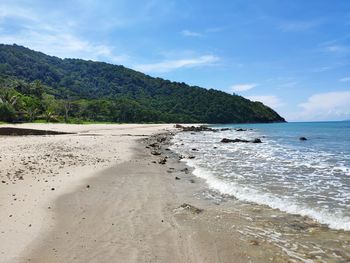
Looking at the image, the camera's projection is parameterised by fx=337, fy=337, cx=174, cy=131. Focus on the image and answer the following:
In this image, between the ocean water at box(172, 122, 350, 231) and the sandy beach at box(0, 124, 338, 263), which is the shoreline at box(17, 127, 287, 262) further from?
the ocean water at box(172, 122, 350, 231)

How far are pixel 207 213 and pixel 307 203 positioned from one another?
4.14 metres

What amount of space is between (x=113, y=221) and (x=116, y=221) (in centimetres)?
9

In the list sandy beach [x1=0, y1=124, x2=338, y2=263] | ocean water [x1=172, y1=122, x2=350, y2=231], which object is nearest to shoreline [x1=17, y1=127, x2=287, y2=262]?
sandy beach [x1=0, y1=124, x2=338, y2=263]

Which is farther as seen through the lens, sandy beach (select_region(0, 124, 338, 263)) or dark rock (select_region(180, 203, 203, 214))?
dark rock (select_region(180, 203, 203, 214))

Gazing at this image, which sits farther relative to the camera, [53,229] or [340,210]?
[340,210]

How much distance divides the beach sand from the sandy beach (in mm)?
20

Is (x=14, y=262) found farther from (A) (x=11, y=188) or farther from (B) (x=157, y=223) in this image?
(A) (x=11, y=188)

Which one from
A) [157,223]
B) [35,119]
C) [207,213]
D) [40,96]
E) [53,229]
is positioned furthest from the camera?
[40,96]

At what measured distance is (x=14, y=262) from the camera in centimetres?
690

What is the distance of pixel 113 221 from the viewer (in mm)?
9922

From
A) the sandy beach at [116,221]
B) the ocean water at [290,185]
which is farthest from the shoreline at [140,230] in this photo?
the ocean water at [290,185]

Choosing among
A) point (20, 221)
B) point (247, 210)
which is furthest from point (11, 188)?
point (247, 210)

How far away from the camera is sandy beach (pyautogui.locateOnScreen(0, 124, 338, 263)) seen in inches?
300

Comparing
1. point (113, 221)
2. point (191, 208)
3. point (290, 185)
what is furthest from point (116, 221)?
point (290, 185)
